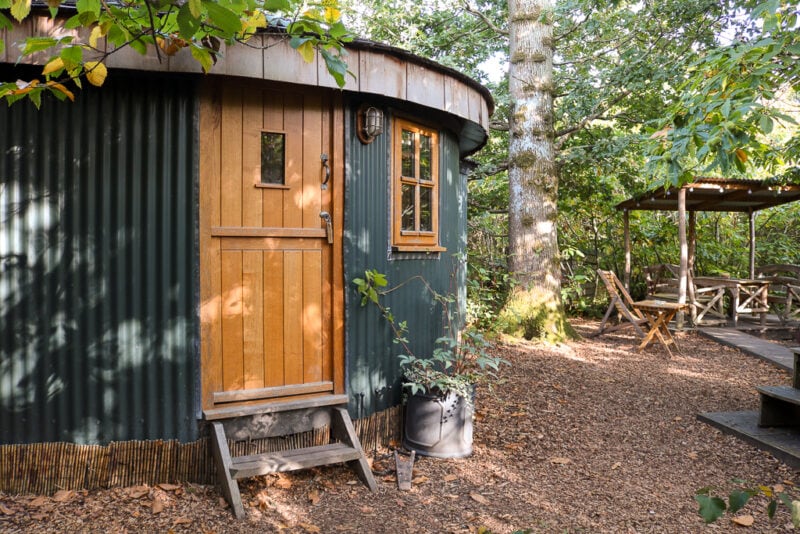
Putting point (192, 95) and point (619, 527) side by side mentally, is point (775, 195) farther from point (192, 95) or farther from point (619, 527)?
point (192, 95)

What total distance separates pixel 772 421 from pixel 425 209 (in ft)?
11.0

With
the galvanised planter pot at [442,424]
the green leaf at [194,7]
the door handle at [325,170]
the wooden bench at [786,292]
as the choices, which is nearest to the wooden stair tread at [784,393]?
the galvanised planter pot at [442,424]

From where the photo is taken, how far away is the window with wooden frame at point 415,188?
14.7ft

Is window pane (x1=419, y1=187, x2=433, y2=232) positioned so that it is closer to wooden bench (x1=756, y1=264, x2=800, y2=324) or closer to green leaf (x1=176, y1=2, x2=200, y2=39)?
green leaf (x1=176, y1=2, x2=200, y2=39)

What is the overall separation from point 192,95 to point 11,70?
1.02 metres

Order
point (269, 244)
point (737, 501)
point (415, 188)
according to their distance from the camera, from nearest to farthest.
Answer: point (737, 501) → point (269, 244) → point (415, 188)

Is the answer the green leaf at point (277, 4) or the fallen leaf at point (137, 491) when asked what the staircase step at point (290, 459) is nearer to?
the fallen leaf at point (137, 491)

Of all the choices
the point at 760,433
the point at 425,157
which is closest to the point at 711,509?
the point at 425,157

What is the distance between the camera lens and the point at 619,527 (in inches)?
128

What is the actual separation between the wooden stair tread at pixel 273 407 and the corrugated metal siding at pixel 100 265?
161 mm

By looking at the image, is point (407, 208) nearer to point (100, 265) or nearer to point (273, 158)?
point (273, 158)

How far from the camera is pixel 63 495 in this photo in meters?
3.43

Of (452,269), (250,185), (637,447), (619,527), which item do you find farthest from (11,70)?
(637,447)

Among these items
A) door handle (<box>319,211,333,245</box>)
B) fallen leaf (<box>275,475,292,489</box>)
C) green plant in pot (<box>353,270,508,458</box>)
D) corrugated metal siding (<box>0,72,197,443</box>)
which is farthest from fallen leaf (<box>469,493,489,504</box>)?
door handle (<box>319,211,333,245</box>)
